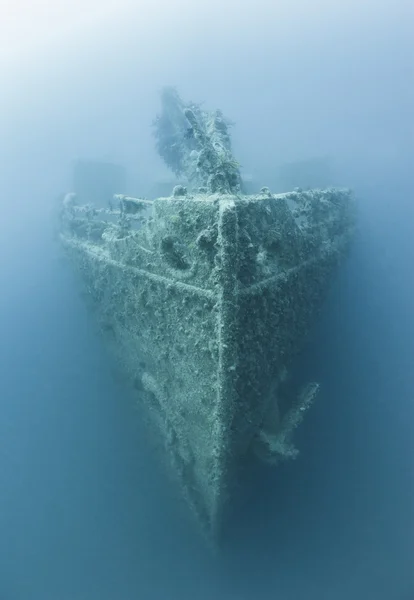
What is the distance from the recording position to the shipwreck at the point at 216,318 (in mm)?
4305

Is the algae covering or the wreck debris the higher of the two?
the wreck debris

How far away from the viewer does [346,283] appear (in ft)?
32.6

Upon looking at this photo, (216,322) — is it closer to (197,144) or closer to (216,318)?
(216,318)

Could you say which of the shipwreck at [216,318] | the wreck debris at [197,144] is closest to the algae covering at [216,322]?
the shipwreck at [216,318]

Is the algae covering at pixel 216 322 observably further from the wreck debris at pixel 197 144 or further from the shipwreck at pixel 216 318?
the wreck debris at pixel 197 144

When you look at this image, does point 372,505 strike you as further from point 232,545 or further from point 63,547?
point 63,547

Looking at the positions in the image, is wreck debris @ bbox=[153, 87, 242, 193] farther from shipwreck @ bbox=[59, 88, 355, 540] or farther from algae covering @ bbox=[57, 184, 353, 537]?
algae covering @ bbox=[57, 184, 353, 537]

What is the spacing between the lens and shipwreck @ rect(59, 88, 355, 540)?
14.1ft

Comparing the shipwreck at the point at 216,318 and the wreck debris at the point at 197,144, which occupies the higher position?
the wreck debris at the point at 197,144

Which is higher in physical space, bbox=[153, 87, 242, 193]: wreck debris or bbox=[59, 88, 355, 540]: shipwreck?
bbox=[153, 87, 242, 193]: wreck debris

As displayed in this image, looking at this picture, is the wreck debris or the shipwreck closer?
the shipwreck

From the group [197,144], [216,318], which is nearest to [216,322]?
[216,318]

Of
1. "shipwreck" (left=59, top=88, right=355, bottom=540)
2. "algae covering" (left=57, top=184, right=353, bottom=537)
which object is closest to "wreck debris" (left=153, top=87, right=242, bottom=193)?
"shipwreck" (left=59, top=88, right=355, bottom=540)

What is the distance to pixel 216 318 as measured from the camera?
165 inches
